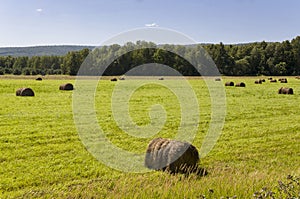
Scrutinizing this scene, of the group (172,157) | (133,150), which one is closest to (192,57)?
(133,150)

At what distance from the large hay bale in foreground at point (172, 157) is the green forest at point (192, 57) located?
193 feet

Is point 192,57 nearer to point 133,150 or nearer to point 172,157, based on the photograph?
point 133,150

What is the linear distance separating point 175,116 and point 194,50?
6177 cm

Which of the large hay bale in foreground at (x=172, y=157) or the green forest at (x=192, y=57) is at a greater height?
the green forest at (x=192, y=57)

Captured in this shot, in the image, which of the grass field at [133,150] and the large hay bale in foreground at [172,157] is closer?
the grass field at [133,150]

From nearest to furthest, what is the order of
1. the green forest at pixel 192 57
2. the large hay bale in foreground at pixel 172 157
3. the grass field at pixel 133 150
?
the grass field at pixel 133 150 → the large hay bale in foreground at pixel 172 157 → the green forest at pixel 192 57

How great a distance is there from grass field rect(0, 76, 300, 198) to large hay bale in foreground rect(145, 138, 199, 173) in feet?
1.02

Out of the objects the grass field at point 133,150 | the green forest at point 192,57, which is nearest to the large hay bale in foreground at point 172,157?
the grass field at point 133,150

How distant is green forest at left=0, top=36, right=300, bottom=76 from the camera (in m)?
75.8

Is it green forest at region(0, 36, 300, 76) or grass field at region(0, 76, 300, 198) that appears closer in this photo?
grass field at region(0, 76, 300, 198)

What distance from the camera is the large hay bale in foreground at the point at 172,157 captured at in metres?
8.81

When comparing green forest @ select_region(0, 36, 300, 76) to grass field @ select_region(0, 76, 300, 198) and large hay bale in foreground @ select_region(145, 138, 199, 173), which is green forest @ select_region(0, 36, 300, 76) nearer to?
grass field @ select_region(0, 76, 300, 198)

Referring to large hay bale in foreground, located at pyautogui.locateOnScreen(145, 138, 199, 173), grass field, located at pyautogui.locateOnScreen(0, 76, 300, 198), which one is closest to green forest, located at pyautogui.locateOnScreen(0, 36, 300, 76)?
grass field, located at pyautogui.locateOnScreen(0, 76, 300, 198)

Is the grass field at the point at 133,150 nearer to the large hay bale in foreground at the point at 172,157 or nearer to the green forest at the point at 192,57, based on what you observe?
the large hay bale in foreground at the point at 172,157
